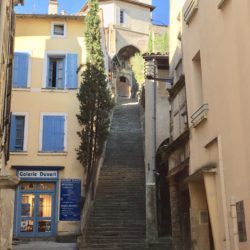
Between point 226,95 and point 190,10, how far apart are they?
3660 millimetres

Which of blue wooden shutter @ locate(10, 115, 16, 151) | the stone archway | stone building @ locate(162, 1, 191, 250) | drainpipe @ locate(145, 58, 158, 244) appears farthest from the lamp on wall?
the stone archway

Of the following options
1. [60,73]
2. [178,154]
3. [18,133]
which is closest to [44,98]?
[60,73]

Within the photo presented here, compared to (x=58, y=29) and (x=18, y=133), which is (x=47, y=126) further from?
(x=58, y=29)

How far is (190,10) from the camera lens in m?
12.6

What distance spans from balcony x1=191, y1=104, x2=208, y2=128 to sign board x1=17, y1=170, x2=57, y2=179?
1315 centimetres

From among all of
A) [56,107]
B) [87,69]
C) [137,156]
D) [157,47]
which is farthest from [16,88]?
[157,47]

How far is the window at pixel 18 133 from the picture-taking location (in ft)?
79.9

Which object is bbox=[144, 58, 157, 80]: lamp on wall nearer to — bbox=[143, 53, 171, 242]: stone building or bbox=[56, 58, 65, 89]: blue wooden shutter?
bbox=[143, 53, 171, 242]: stone building

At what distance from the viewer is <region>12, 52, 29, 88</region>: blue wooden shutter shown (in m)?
25.1

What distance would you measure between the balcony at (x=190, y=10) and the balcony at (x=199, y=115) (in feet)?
8.50

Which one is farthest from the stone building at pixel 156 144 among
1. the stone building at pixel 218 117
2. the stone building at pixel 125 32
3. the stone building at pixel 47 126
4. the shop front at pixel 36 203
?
the stone building at pixel 125 32

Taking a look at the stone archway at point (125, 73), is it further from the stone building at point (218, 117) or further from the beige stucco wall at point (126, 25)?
the stone building at point (218, 117)

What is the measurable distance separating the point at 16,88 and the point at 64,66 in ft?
9.07

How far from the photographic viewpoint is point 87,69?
24.1m
